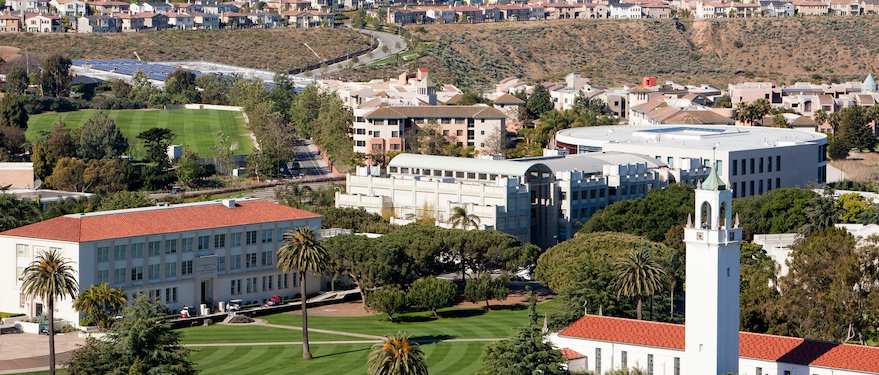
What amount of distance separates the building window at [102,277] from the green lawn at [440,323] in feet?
36.3

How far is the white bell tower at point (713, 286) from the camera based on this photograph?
207 ft

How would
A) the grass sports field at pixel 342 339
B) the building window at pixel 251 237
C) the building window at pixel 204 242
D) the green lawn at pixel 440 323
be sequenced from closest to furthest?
the grass sports field at pixel 342 339, the green lawn at pixel 440 323, the building window at pixel 204 242, the building window at pixel 251 237

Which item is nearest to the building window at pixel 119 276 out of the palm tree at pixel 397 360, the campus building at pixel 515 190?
the campus building at pixel 515 190

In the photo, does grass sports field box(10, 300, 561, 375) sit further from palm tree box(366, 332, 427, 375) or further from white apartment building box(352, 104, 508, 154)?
white apartment building box(352, 104, 508, 154)

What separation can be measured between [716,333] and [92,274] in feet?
145

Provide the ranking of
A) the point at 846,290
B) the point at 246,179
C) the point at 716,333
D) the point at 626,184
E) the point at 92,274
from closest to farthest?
the point at 716,333
the point at 846,290
the point at 92,274
the point at 626,184
the point at 246,179

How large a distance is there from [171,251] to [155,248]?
142 centimetres

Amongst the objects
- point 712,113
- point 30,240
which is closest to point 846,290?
point 30,240

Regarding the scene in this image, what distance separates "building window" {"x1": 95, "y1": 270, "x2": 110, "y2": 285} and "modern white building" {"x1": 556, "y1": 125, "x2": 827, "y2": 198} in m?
61.7

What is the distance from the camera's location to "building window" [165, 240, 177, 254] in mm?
92625

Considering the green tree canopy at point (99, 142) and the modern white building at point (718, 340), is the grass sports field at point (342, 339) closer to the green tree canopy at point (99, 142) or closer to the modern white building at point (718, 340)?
the modern white building at point (718, 340)

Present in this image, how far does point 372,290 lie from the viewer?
94500 millimetres

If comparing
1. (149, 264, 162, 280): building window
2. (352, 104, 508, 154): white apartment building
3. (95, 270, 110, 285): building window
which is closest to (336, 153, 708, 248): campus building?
(149, 264, 162, 280): building window

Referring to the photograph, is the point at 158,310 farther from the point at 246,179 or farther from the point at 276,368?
the point at 246,179
